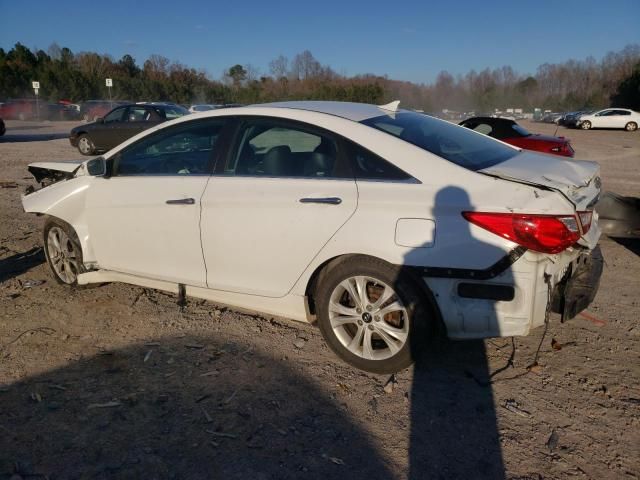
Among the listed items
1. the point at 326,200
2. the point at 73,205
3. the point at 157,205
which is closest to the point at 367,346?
the point at 326,200

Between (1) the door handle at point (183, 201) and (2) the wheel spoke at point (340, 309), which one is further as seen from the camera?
(1) the door handle at point (183, 201)

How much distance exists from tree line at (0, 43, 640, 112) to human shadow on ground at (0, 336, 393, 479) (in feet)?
137

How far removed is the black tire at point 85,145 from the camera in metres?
16.9

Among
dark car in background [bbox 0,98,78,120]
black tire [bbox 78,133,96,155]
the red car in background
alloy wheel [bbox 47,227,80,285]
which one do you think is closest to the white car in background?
the red car in background

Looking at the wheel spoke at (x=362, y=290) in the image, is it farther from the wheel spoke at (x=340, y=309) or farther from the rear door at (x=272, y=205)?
the rear door at (x=272, y=205)

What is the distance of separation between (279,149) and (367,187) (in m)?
0.81

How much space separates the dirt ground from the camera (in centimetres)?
254

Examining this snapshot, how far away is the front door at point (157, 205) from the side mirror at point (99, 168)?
5 cm

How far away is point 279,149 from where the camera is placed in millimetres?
3631

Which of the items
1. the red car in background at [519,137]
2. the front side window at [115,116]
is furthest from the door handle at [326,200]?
the front side window at [115,116]

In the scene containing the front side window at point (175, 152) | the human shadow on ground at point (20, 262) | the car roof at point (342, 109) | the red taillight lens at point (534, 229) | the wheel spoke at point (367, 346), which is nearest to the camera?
the red taillight lens at point (534, 229)

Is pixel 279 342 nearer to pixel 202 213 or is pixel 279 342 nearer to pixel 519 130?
pixel 202 213

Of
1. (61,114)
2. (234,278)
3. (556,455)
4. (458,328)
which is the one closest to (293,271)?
(234,278)

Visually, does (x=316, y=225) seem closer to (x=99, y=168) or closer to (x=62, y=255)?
(x=99, y=168)
